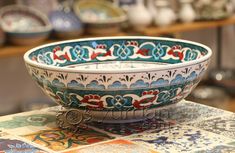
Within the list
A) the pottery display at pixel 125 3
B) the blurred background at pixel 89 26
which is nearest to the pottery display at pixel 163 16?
the blurred background at pixel 89 26

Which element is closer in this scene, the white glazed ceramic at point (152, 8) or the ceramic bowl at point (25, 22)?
the ceramic bowl at point (25, 22)

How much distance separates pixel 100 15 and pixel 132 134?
1.97m

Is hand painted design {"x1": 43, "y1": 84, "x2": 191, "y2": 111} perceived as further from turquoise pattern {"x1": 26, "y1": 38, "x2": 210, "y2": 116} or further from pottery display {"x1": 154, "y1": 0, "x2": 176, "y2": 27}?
pottery display {"x1": 154, "y1": 0, "x2": 176, "y2": 27}

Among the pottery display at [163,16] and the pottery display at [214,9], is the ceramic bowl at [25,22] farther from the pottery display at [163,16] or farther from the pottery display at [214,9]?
the pottery display at [214,9]

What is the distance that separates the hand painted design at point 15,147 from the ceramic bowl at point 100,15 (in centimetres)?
177

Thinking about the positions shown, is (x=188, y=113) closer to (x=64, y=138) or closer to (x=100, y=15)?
(x=64, y=138)

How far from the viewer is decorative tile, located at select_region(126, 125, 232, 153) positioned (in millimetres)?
944

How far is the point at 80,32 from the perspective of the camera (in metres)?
2.74

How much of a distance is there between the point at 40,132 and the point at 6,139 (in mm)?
68

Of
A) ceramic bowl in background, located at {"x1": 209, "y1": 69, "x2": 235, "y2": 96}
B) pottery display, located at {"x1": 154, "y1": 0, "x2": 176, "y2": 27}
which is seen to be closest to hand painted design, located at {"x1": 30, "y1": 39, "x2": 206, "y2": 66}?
pottery display, located at {"x1": 154, "y1": 0, "x2": 176, "y2": 27}

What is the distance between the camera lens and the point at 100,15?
2934mm

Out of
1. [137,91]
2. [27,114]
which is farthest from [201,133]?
[27,114]

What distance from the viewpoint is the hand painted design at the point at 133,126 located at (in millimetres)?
1035

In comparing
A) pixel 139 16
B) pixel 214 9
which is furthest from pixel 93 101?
pixel 214 9
